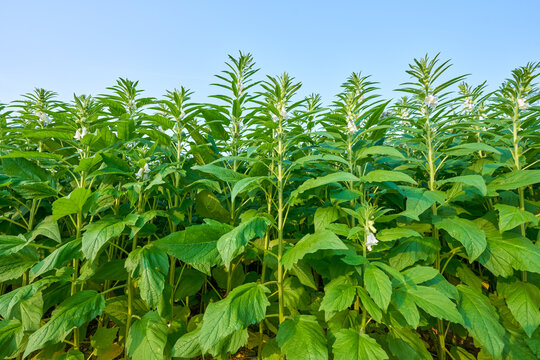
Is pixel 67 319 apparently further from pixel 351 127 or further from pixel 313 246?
pixel 351 127

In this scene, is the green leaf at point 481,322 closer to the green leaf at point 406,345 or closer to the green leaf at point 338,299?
the green leaf at point 406,345

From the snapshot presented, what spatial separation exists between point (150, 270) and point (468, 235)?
200cm

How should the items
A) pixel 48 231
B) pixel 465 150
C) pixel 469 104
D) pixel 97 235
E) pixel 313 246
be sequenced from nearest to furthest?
pixel 313 246, pixel 97 235, pixel 48 231, pixel 465 150, pixel 469 104

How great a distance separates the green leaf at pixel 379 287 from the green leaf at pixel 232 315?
1.95ft

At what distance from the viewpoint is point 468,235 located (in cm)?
175

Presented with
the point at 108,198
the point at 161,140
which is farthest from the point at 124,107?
the point at 108,198

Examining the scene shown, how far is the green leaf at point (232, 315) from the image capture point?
149 centimetres

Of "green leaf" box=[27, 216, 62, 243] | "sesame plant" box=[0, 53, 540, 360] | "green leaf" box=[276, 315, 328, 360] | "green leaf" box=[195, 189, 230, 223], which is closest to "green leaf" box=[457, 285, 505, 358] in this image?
"sesame plant" box=[0, 53, 540, 360]

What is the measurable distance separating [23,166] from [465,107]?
14.6 feet

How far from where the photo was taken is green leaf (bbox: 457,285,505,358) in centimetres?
164

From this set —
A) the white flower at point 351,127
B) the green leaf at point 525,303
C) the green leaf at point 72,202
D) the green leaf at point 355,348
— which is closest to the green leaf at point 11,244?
the green leaf at point 72,202

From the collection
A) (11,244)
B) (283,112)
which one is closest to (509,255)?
(283,112)

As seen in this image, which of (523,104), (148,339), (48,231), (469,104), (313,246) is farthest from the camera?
(469,104)

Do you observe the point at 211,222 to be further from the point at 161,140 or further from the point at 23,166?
the point at 23,166
